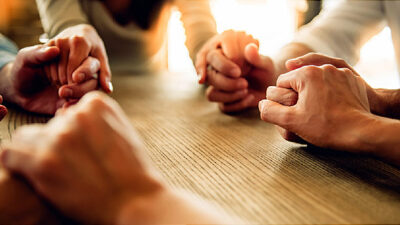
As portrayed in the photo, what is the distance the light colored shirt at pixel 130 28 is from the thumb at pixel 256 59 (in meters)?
0.31

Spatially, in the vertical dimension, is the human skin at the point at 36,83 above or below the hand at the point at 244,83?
above

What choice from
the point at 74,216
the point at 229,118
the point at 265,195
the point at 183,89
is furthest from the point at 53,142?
the point at 183,89

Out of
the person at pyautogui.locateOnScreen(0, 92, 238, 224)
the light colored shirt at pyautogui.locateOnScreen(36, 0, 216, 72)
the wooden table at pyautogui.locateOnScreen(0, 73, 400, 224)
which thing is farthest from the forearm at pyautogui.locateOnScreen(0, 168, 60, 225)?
the light colored shirt at pyautogui.locateOnScreen(36, 0, 216, 72)

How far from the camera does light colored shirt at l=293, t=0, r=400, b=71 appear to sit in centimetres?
82

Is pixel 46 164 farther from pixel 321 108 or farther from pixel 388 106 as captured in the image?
pixel 388 106

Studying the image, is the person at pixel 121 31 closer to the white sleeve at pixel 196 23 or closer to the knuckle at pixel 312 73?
the white sleeve at pixel 196 23

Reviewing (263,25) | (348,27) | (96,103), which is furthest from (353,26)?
(263,25)

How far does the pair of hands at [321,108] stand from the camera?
1.19 feet

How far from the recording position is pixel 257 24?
3.04 m

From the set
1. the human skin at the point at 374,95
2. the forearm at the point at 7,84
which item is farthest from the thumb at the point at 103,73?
the human skin at the point at 374,95

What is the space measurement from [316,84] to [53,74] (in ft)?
1.43

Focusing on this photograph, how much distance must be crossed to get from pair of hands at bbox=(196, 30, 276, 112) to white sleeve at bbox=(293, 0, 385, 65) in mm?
202

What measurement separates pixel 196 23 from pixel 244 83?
16.1 inches

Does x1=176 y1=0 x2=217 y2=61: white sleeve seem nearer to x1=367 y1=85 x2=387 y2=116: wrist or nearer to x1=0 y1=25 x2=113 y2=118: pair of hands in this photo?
x1=0 y1=25 x2=113 y2=118: pair of hands
